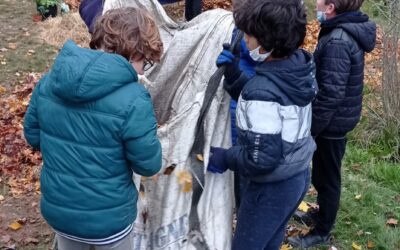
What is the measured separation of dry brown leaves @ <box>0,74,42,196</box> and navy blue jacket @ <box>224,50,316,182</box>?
9.06 feet

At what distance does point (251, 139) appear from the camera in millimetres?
2662

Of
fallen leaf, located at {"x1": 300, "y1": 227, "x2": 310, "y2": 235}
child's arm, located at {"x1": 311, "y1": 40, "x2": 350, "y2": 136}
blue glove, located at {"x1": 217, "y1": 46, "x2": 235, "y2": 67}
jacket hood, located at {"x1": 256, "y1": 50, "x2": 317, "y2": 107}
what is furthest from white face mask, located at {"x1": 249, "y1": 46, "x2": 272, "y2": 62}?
fallen leaf, located at {"x1": 300, "y1": 227, "x2": 310, "y2": 235}

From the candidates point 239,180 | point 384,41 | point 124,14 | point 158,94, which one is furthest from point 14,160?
point 384,41

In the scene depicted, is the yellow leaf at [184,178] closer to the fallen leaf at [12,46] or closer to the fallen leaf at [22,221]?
the fallen leaf at [22,221]

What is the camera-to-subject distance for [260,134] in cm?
264

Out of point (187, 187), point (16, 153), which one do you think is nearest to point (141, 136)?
point (187, 187)

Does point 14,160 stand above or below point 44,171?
below

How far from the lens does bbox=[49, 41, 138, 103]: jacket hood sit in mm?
2363

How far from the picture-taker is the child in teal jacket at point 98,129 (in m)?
2.41

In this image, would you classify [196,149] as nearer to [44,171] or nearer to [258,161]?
[258,161]

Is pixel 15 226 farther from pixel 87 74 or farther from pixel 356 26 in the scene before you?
pixel 356 26

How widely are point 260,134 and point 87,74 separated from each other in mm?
826

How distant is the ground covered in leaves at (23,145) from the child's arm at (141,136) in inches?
76.8

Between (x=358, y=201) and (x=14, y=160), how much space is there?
3128 mm
